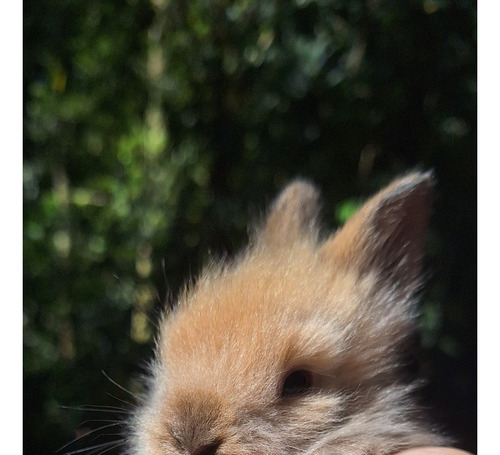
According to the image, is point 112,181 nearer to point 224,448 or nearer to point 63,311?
point 63,311

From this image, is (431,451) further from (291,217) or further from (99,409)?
(99,409)

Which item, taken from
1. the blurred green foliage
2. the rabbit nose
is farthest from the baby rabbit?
the blurred green foliage

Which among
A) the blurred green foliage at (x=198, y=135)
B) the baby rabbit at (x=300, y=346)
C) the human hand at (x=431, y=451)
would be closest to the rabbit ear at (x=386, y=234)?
the baby rabbit at (x=300, y=346)

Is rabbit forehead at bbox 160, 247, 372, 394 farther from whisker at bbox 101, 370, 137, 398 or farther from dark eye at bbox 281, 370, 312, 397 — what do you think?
whisker at bbox 101, 370, 137, 398
